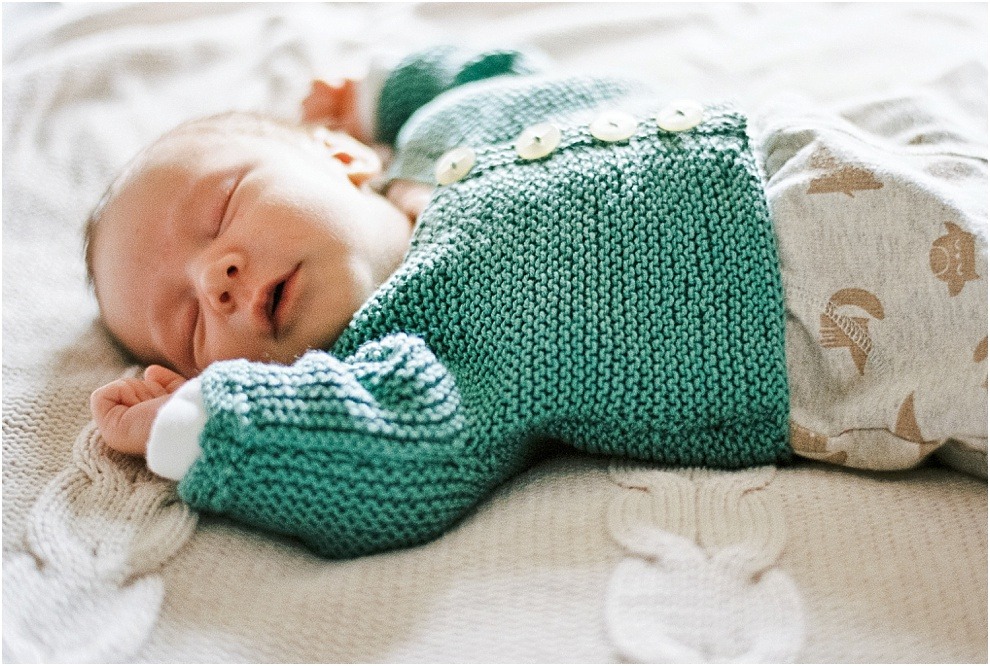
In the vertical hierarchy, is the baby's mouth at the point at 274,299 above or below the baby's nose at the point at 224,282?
below

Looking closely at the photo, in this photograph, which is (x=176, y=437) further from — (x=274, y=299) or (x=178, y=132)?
(x=178, y=132)

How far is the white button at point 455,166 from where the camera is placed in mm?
972

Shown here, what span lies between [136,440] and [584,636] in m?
0.46

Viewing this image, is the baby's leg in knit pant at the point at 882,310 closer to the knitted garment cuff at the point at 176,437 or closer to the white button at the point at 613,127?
the white button at the point at 613,127

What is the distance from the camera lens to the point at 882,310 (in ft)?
2.68

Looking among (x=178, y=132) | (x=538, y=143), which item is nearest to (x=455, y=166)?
(x=538, y=143)

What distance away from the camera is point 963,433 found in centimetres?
79

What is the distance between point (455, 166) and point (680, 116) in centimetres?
25

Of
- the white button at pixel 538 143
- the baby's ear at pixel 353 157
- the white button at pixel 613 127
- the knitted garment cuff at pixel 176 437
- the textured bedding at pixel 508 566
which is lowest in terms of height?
the textured bedding at pixel 508 566

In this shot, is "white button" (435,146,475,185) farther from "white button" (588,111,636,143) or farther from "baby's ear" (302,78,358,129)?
"baby's ear" (302,78,358,129)

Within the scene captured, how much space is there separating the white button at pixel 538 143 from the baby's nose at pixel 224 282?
325 mm

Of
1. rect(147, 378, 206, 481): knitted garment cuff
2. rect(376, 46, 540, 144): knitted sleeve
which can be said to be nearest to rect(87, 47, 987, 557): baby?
rect(147, 378, 206, 481): knitted garment cuff

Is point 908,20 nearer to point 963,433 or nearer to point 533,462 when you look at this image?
point 963,433

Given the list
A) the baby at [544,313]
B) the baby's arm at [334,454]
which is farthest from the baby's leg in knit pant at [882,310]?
the baby's arm at [334,454]
